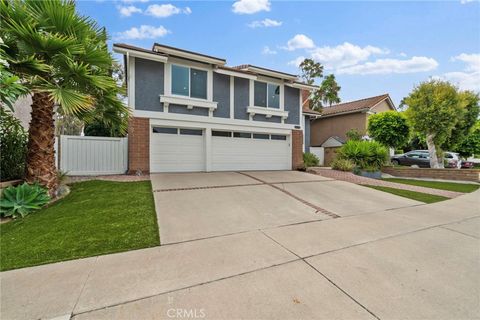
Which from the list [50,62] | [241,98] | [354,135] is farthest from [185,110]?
[354,135]

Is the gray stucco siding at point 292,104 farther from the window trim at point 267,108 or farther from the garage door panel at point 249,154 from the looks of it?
the garage door panel at point 249,154

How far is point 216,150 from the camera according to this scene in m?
11.5

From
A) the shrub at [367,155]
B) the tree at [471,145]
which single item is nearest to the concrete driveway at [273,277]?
the shrub at [367,155]

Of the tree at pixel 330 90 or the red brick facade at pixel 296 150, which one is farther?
the tree at pixel 330 90

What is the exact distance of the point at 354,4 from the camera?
31.9ft

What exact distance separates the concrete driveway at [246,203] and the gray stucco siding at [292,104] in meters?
5.46

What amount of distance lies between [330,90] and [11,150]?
105 ft

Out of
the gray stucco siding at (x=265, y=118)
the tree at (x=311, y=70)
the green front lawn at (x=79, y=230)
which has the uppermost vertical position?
the tree at (x=311, y=70)

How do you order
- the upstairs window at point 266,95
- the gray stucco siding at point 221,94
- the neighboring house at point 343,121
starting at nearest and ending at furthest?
1. the gray stucco siding at point 221,94
2. the upstairs window at point 266,95
3. the neighboring house at point 343,121

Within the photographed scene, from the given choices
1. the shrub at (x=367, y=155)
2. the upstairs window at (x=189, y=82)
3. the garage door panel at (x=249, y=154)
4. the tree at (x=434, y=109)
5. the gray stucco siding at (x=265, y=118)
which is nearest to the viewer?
the upstairs window at (x=189, y=82)

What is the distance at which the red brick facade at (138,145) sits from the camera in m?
9.59

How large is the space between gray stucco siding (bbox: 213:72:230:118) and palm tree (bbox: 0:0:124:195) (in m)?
5.78

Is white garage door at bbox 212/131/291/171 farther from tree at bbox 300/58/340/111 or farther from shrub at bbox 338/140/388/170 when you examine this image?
tree at bbox 300/58/340/111

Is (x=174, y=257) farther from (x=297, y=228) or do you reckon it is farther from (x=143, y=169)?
(x=143, y=169)
